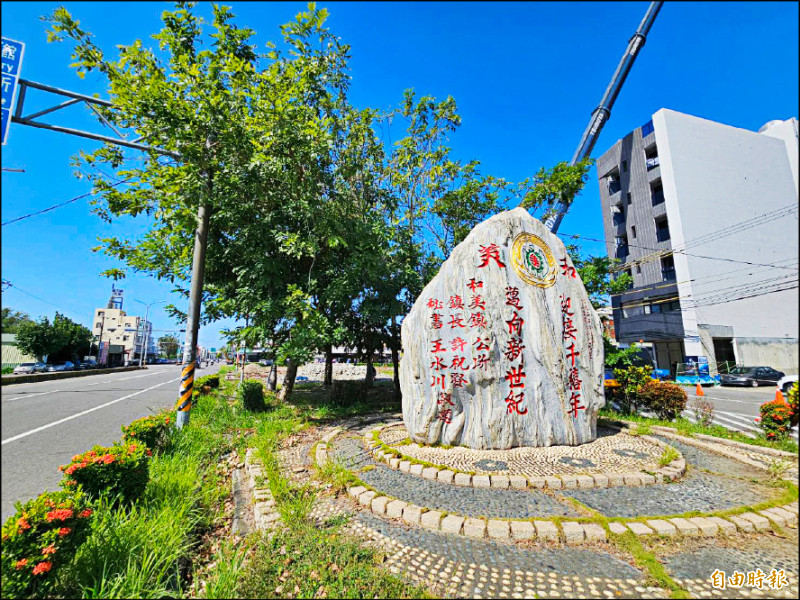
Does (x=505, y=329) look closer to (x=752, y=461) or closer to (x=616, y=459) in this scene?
(x=616, y=459)

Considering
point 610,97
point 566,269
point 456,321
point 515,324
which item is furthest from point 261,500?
point 610,97

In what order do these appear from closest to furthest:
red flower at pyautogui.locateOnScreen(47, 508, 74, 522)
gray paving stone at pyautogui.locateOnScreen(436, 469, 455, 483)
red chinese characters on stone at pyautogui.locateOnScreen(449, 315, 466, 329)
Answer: red flower at pyautogui.locateOnScreen(47, 508, 74, 522), gray paving stone at pyautogui.locateOnScreen(436, 469, 455, 483), red chinese characters on stone at pyautogui.locateOnScreen(449, 315, 466, 329)

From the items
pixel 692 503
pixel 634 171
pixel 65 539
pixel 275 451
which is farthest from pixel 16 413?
pixel 634 171

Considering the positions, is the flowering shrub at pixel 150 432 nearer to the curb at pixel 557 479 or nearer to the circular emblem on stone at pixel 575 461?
the curb at pixel 557 479

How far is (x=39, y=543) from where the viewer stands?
2.19m

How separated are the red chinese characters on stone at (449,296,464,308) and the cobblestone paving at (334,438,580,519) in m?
2.64

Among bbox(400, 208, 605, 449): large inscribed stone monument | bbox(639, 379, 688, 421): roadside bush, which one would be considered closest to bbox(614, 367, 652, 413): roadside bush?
bbox(639, 379, 688, 421): roadside bush

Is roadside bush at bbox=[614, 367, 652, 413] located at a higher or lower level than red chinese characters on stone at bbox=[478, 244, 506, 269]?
lower

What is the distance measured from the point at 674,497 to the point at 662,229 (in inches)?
895

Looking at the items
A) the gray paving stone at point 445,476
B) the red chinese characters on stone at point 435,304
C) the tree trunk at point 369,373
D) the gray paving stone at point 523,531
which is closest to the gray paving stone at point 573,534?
the gray paving stone at point 523,531

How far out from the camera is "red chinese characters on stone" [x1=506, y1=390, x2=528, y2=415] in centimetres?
551

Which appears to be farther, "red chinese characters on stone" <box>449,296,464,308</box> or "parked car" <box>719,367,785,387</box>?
"red chinese characters on stone" <box>449,296,464,308</box>

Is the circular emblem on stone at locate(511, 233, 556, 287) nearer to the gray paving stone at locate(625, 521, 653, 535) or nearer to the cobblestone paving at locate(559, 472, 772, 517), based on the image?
the cobblestone paving at locate(559, 472, 772, 517)

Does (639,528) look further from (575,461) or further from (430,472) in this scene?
(430,472)
